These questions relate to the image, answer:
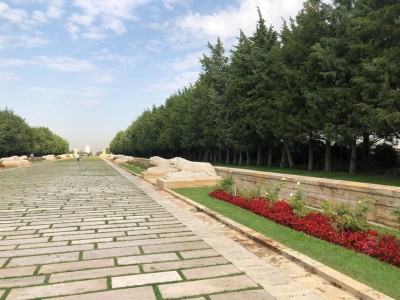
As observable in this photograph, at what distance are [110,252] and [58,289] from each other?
1.67 m

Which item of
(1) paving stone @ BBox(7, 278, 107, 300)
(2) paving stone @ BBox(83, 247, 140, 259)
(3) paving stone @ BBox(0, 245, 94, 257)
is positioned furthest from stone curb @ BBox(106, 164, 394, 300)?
(3) paving stone @ BBox(0, 245, 94, 257)

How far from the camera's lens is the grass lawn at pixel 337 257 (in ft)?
15.0

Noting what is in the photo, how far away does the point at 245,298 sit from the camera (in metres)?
4.20

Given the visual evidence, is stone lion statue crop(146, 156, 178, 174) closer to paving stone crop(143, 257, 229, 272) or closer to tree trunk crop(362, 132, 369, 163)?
tree trunk crop(362, 132, 369, 163)

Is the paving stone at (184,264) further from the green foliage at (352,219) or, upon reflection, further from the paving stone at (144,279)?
the green foliage at (352,219)

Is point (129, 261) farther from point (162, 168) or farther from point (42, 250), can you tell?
point (162, 168)

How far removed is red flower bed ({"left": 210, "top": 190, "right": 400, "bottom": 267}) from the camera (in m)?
5.45

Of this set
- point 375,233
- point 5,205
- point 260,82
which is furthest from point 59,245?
point 260,82

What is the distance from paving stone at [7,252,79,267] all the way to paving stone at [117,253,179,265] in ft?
2.65

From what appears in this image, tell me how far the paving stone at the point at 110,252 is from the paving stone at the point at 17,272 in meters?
0.86

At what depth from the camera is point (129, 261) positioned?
5.62 m

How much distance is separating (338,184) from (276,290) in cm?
523

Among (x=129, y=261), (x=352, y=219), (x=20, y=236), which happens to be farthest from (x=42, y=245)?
(x=352, y=219)

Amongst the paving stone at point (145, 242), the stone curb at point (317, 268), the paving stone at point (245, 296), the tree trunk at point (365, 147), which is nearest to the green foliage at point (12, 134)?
the tree trunk at point (365, 147)
